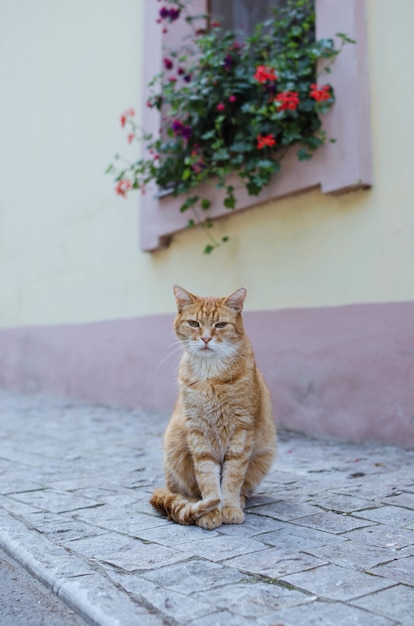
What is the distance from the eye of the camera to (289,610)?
1.81m

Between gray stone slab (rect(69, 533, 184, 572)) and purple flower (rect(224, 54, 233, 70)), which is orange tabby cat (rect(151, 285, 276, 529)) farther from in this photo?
purple flower (rect(224, 54, 233, 70))

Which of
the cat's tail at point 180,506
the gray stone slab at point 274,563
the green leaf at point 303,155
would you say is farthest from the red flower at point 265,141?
the gray stone slab at point 274,563

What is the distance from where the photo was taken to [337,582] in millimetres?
2004

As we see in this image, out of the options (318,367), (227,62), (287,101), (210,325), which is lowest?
(318,367)

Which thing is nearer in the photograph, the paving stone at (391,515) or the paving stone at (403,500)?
the paving stone at (391,515)

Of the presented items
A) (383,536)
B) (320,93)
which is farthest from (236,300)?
(320,93)

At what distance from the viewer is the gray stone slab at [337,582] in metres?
1.92

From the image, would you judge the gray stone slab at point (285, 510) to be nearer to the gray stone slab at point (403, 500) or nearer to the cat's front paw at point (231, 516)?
the cat's front paw at point (231, 516)

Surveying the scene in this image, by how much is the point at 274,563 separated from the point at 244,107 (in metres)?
3.58

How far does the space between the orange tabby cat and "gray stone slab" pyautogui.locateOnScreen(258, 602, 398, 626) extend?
908 millimetres

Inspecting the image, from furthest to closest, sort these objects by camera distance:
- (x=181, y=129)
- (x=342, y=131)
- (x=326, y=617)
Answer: (x=181, y=129), (x=342, y=131), (x=326, y=617)

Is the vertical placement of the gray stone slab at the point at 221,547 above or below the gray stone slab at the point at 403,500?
below

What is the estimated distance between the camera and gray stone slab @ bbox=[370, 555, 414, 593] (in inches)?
80.0

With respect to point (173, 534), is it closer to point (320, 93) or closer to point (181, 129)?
point (320, 93)
